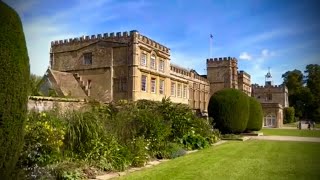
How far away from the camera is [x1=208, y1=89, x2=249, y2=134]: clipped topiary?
976 inches

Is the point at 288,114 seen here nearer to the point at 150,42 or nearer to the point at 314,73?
the point at 150,42

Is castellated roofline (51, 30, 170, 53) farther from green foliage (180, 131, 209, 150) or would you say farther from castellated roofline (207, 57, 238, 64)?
castellated roofline (207, 57, 238, 64)

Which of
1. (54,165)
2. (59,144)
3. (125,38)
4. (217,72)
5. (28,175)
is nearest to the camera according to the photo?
(28,175)

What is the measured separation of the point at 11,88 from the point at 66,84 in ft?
85.4

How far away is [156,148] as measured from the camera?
508 inches

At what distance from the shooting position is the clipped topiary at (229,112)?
81.4ft

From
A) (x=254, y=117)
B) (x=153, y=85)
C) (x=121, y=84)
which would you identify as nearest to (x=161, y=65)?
(x=153, y=85)

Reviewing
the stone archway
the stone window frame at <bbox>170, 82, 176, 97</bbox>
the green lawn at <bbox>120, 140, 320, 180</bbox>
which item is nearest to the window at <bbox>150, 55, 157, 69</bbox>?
the stone window frame at <bbox>170, 82, 176, 97</bbox>

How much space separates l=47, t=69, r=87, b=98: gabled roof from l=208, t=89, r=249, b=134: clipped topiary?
11617mm

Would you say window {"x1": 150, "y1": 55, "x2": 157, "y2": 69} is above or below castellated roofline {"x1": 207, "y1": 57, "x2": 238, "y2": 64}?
below

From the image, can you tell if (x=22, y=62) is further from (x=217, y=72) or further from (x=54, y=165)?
(x=217, y=72)

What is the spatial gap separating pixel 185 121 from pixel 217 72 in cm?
4364

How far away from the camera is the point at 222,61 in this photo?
193 ft

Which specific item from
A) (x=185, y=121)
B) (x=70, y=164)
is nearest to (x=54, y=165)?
(x=70, y=164)
